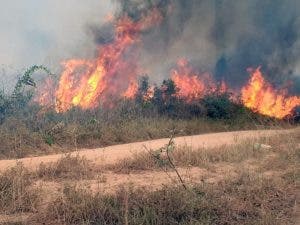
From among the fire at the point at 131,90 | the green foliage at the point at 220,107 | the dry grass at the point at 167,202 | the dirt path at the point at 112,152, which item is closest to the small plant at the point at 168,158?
the dry grass at the point at 167,202

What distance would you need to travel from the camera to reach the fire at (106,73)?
19.8 m

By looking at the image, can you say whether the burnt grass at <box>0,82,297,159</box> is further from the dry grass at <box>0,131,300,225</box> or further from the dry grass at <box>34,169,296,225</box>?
the dry grass at <box>34,169,296,225</box>

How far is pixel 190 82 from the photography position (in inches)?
914

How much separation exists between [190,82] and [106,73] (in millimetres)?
4417

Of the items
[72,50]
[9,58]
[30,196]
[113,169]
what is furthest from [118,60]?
[30,196]

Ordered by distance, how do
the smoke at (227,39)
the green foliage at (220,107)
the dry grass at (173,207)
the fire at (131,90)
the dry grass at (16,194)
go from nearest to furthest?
the dry grass at (173,207), the dry grass at (16,194), the green foliage at (220,107), the fire at (131,90), the smoke at (227,39)

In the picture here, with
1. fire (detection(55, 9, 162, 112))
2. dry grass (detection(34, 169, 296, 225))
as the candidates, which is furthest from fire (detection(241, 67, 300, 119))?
dry grass (detection(34, 169, 296, 225))

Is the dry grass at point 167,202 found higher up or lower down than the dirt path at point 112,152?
lower down

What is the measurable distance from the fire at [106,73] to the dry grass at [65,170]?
8.32 metres

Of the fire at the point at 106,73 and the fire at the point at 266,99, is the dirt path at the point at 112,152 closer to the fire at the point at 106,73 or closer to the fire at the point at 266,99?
the fire at the point at 106,73

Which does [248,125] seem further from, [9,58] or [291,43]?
[9,58]

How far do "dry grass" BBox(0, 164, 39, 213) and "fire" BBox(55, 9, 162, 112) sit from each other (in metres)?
10.3

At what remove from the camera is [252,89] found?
23.0m

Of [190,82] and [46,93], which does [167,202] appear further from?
[190,82]
